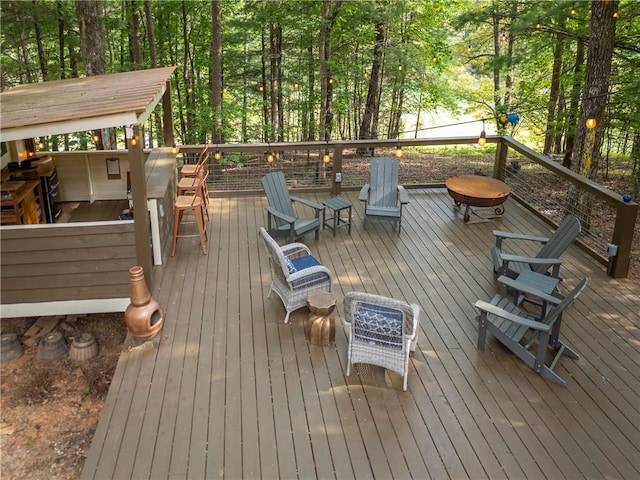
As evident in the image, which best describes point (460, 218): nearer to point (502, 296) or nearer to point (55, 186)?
point (502, 296)

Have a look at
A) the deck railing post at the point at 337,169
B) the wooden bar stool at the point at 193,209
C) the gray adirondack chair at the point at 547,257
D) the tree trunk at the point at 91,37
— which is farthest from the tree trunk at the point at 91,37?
the gray adirondack chair at the point at 547,257

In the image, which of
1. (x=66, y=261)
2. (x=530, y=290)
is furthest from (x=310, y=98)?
(x=530, y=290)

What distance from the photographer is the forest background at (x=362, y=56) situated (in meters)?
8.85

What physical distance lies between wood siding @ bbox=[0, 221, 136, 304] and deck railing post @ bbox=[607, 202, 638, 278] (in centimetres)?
474

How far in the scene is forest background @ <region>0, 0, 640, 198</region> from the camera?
885 cm

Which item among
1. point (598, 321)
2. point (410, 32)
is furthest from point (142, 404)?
point (410, 32)

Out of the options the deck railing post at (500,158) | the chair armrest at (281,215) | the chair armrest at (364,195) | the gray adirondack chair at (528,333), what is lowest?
the gray adirondack chair at (528,333)

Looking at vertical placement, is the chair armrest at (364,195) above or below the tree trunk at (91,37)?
below

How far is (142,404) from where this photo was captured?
3.67m

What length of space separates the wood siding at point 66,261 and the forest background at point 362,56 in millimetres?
4860

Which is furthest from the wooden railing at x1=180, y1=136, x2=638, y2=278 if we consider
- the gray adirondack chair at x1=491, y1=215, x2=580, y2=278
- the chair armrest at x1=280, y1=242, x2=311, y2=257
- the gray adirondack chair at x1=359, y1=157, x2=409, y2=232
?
the chair armrest at x1=280, y1=242, x2=311, y2=257

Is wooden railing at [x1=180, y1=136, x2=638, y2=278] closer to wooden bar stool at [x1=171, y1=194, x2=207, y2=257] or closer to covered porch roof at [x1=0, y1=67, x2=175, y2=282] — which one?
wooden bar stool at [x1=171, y1=194, x2=207, y2=257]

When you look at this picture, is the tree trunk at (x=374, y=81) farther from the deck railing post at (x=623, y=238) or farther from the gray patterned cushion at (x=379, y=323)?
the gray patterned cushion at (x=379, y=323)

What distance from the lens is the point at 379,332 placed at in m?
3.77
